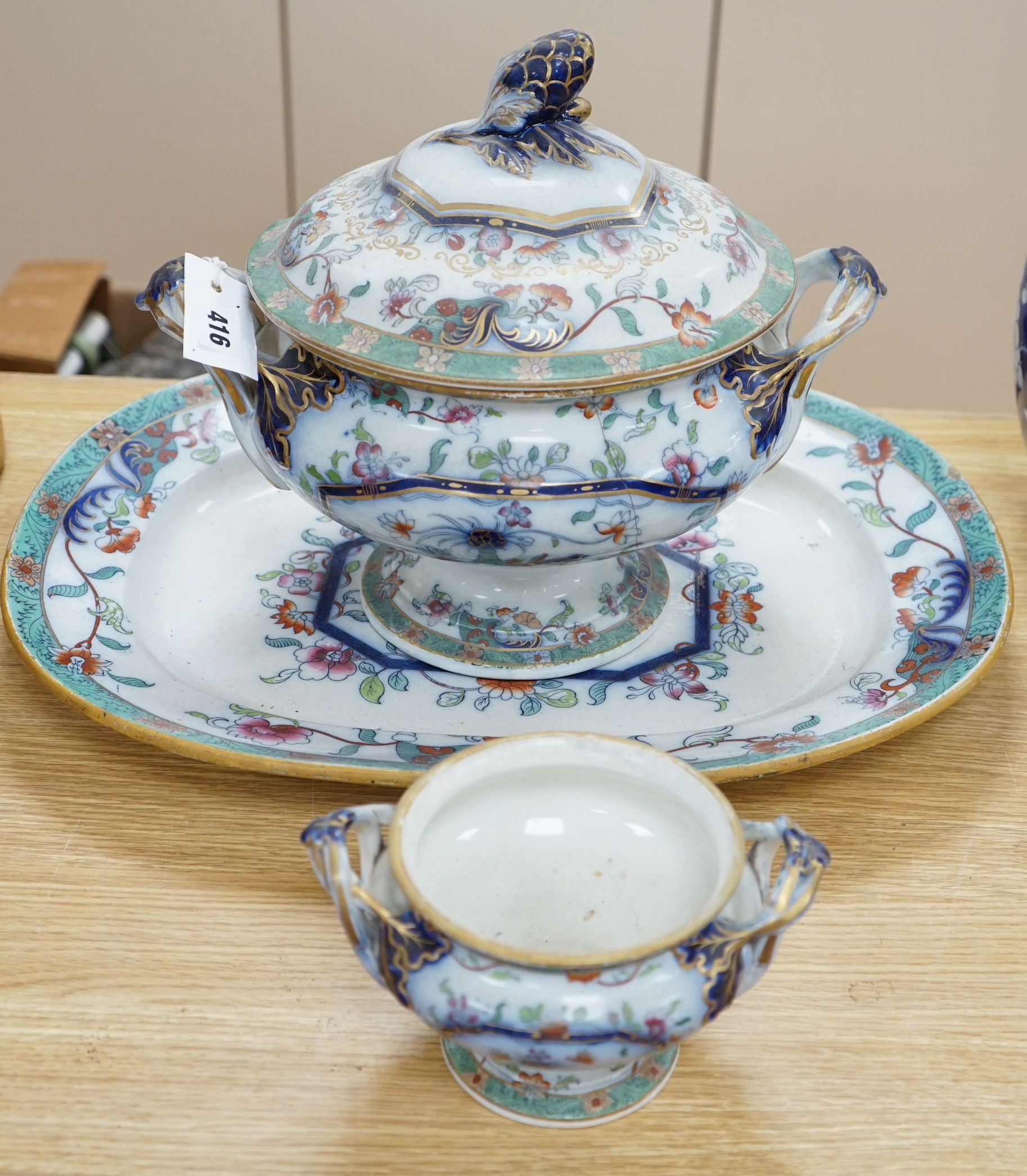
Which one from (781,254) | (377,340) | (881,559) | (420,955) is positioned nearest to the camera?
(420,955)

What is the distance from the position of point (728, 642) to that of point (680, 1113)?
1.24 feet

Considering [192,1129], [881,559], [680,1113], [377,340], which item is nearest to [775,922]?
[680,1113]

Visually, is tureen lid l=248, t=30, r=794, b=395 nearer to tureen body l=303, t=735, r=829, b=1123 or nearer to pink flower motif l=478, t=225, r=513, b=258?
pink flower motif l=478, t=225, r=513, b=258

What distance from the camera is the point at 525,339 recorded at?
0.70m

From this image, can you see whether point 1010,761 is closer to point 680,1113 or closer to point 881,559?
point 881,559

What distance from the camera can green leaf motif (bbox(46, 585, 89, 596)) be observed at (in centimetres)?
89

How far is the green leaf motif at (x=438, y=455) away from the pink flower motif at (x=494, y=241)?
0.34ft

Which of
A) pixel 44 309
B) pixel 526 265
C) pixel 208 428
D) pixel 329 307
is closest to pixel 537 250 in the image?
pixel 526 265

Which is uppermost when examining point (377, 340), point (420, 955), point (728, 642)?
point (377, 340)

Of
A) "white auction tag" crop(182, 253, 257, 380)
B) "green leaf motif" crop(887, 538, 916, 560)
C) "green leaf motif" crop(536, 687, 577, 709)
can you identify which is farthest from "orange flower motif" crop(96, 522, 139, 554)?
"green leaf motif" crop(887, 538, 916, 560)

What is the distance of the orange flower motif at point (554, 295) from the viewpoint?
71 cm

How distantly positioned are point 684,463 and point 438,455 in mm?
142

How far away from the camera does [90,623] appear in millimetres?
864

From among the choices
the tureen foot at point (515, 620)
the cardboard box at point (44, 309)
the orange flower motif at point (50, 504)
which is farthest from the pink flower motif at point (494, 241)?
the cardboard box at point (44, 309)
